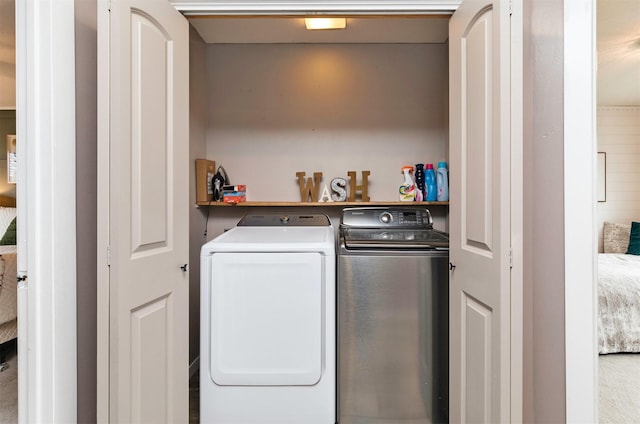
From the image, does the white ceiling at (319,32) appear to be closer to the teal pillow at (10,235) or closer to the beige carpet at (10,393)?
the teal pillow at (10,235)

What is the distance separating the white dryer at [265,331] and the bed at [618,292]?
1074 millimetres

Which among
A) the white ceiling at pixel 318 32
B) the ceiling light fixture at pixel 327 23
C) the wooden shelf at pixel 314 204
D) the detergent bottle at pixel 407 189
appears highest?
the white ceiling at pixel 318 32

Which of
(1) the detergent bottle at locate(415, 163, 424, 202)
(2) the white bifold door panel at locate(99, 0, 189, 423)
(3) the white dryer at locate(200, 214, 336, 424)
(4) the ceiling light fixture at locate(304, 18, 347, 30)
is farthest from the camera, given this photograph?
(1) the detergent bottle at locate(415, 163, 424, 202)

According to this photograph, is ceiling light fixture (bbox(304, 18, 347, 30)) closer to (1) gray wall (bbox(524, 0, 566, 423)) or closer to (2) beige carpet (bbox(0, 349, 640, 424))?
(1) gray wall (bbox(524, 0, 566, 423))

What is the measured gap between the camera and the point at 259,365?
6.41ft

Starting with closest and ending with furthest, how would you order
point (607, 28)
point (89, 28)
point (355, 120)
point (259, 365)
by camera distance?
point (607, 28), point (89, 28), point (259, 365), point (355, 120)

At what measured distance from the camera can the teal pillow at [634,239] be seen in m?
1.26

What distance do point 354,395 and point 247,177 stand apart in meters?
1.73

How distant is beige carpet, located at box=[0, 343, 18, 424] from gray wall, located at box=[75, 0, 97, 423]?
0.60 ft

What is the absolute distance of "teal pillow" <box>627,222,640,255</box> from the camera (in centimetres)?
126

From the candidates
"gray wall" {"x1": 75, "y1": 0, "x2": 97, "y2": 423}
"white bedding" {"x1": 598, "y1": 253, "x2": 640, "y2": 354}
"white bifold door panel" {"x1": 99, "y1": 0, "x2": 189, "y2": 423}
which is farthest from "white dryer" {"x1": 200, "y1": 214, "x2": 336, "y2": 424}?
"white bedding" {"x1": 598, "y1": 253, "x2": 640, "y2": 354}

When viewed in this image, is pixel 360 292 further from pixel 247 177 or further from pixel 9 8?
pixel 9 8

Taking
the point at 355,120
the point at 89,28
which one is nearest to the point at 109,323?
the point at 89,28

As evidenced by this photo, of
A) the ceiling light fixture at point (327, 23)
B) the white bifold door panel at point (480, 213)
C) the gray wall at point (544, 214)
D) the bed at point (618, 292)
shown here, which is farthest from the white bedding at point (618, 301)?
the ceiling light fixture at point (327, 23)
